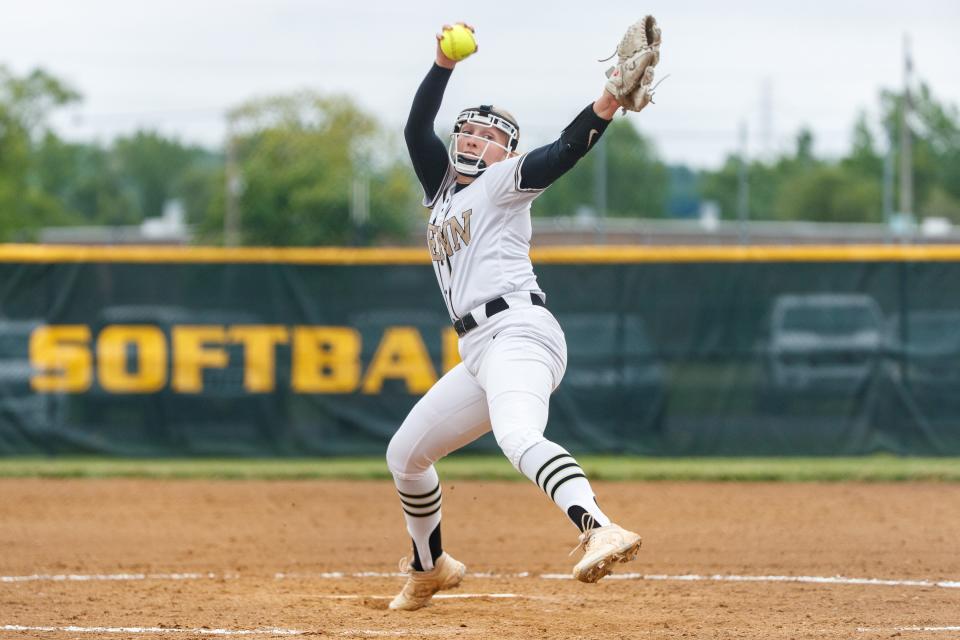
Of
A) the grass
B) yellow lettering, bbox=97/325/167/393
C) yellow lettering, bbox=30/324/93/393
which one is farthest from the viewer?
yellow lettering, bbox=97/325/167/393

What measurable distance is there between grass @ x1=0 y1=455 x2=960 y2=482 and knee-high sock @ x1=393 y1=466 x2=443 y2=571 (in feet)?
17.6

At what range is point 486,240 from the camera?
537 cm

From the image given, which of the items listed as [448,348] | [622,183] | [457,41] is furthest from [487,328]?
[622,183]

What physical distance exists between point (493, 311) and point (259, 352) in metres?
7.54

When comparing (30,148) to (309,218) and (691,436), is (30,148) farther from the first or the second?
(691,436)

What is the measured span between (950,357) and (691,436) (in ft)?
8.22

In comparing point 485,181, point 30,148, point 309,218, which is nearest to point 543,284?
point 485,181

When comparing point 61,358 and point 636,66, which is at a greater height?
point 636,66

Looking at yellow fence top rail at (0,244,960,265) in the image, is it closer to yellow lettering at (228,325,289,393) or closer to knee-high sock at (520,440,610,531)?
yellow lettering at (228,325,289,393)

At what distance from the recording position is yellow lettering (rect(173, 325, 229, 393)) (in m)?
12.5

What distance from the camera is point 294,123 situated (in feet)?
84.8

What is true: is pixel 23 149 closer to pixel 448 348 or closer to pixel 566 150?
pixel 448 348

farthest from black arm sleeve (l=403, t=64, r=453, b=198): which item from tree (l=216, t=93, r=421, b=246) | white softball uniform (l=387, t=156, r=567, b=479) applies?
tree (l=216, t=93, r=421, b=246)

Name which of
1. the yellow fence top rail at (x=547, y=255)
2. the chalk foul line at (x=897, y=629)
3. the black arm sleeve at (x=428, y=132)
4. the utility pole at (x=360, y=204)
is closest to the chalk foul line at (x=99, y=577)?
the black arm sleeve at (x=428, y=132)
